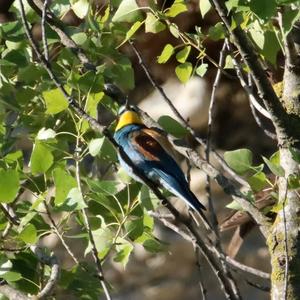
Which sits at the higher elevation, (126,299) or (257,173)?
(257,173)

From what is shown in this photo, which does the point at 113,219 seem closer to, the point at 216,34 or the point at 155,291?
the point at 216,34

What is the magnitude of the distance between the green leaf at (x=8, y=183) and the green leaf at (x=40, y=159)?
6 centimetres

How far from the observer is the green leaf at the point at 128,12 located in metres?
1.28

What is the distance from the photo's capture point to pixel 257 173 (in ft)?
3.64

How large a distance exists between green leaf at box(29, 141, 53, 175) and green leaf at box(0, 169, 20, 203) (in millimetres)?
56

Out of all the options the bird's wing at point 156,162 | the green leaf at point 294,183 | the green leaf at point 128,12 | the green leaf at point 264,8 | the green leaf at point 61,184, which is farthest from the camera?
the bird's wing at point 156,162

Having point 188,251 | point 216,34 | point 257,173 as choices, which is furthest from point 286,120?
point 188,251

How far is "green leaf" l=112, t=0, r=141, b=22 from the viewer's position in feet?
4.19

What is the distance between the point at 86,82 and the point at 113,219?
0.24 meters

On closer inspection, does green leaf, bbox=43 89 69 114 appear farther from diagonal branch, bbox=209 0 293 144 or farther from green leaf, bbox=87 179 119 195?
diagonal branch, bbox=209 0 293 144

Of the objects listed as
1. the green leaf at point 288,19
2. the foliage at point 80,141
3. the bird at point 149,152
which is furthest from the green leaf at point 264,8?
the bird at point 149,152

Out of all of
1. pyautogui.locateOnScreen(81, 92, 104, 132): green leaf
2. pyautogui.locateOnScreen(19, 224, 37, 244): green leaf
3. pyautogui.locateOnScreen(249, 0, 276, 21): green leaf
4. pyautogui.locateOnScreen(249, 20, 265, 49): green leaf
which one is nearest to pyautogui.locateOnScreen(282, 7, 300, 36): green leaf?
pyautogui.locateOnScreen(249, 0, 276, 21): green leaf

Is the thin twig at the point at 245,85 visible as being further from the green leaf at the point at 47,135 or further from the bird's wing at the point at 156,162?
the bird's wing at the point at 156,162

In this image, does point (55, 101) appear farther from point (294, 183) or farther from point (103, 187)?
point (294, 183)
